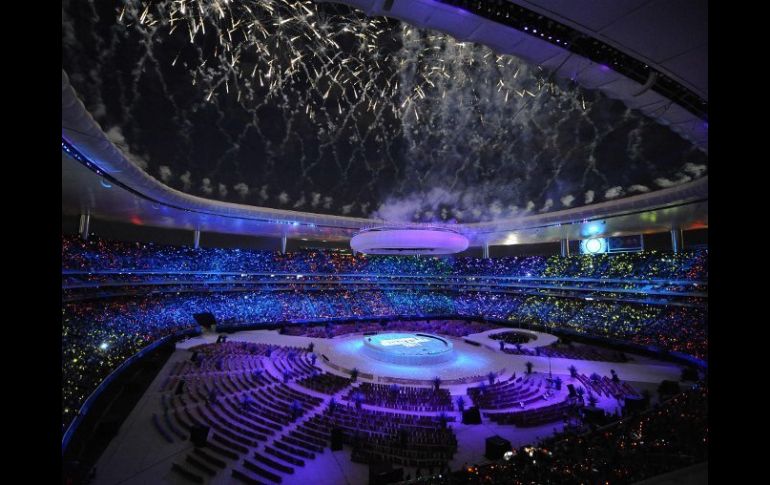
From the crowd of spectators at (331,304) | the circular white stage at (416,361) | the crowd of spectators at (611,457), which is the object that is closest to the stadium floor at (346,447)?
the circular white stage at (416,361)

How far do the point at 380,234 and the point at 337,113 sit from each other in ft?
34.4

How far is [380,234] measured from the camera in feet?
68.3

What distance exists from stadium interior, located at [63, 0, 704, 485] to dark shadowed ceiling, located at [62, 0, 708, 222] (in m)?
0.18

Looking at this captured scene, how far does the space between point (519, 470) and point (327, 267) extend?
1527 inches

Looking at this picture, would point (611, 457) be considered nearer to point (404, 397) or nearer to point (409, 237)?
point (404, 397)

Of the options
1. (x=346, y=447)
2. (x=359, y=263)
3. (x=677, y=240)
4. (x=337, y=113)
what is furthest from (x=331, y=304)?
(x=677, y=240)

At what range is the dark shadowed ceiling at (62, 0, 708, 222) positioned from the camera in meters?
16.8

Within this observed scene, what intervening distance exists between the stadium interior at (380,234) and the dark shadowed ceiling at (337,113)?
0.18 metres

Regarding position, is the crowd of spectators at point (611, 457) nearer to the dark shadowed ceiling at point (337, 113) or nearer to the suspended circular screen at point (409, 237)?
the suspended circular screen at point (409, 237)

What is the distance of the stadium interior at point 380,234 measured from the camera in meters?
8.48

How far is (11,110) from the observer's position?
208cm

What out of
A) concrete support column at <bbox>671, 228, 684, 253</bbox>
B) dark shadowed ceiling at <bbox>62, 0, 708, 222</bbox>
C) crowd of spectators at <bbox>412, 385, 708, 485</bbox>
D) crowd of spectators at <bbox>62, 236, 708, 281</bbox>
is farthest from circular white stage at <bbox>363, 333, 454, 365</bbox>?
concrete support column at <bbox>671, 228, 684, 253</bbox>

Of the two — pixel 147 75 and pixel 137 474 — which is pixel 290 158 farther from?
pixel 137 474

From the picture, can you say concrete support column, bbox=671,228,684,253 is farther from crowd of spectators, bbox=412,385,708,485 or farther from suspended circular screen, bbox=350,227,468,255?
crowd of spectators, bbox=412,385,708,485
